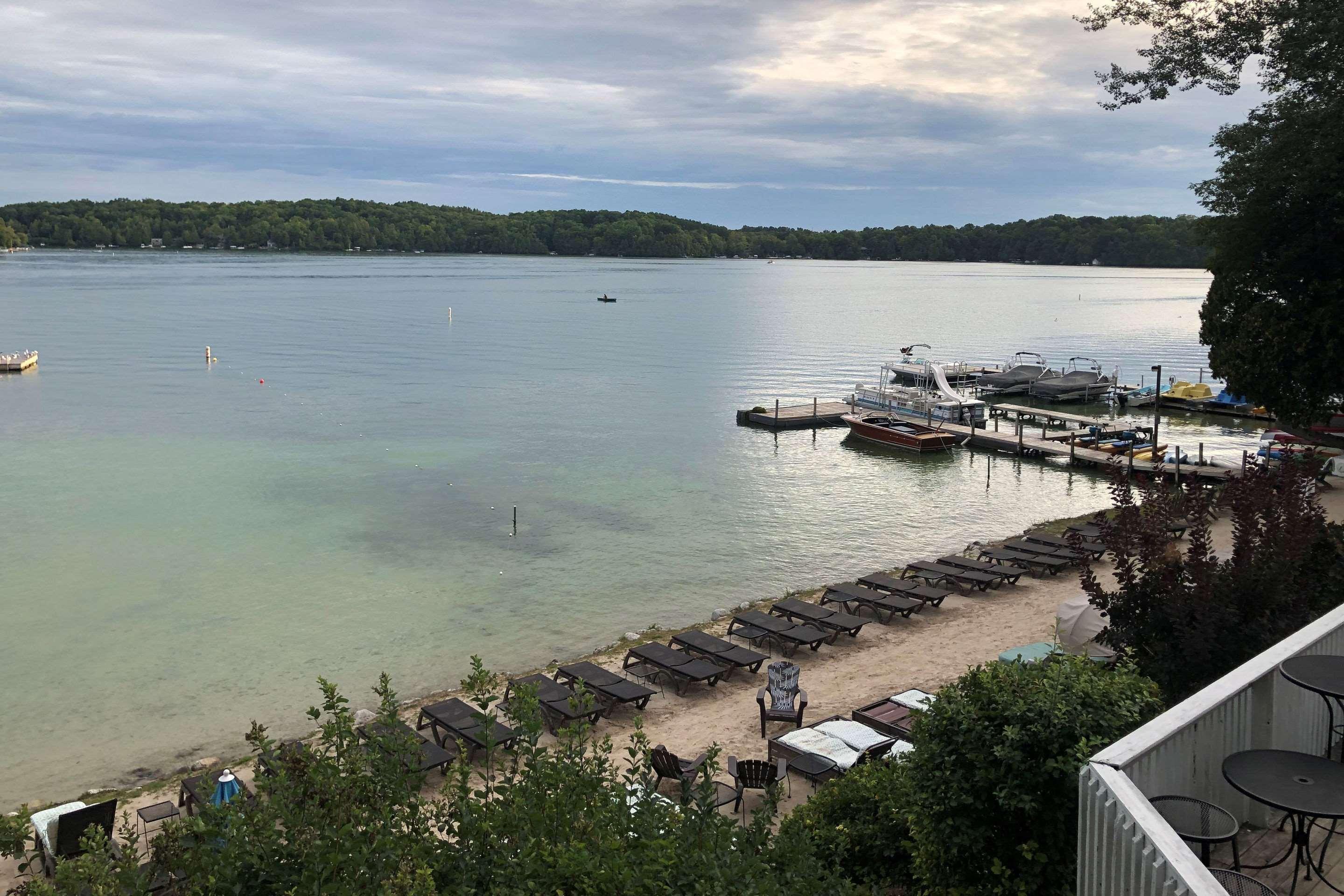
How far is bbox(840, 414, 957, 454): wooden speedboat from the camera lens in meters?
42.6

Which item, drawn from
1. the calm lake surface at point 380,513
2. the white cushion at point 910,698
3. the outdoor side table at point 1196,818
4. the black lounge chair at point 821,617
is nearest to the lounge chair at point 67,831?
the calm lake surface at point 380,513

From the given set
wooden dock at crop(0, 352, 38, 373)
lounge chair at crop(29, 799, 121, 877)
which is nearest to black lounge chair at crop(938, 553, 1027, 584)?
lounge chair at crop(29, 799, 121, 877)

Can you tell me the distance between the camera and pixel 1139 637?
1005cm

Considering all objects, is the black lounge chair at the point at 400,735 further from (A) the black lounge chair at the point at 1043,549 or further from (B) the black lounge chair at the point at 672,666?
(A) the black lounge chair at the point at 1043,549

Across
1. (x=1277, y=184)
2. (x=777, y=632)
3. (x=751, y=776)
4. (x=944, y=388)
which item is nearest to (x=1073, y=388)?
(x=944, y=388)

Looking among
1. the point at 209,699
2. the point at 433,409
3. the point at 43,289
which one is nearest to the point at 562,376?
the point at 433,409

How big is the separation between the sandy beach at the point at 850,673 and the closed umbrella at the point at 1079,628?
1369 millimetres

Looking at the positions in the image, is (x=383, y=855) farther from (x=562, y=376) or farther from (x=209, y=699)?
(x=562, y=376)

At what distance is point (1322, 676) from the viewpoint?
639 centimetres

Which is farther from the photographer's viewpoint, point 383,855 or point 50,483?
point 50,483

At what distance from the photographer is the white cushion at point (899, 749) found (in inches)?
388

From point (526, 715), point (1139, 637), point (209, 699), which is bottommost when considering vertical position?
point (209, 699)

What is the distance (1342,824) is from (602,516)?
961 inches

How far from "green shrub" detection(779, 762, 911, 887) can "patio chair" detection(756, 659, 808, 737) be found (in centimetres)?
441
